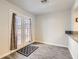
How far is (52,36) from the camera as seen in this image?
187 inches

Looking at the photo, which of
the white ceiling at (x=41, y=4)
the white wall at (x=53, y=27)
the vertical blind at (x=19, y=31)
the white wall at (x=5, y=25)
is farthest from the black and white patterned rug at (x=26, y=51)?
the white ceiling at (x=41, y=4)

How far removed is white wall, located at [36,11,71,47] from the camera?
14.3 feet

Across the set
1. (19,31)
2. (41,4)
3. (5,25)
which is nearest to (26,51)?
(19,31)

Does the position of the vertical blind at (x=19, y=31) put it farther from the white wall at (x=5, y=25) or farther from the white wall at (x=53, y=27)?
the white wall at (x=53, y=27)

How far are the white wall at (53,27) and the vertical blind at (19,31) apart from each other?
36.9 inches

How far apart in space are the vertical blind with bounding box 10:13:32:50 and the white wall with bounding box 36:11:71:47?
94cm

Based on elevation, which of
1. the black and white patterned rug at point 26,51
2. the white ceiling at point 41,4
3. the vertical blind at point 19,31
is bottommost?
the black and white patterned rug at point 26,51

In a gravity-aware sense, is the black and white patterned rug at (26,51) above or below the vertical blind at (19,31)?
below

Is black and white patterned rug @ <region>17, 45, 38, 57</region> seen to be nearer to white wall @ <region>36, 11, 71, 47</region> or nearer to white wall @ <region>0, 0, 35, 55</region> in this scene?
white wall @ <region>0, 0, 35, 55</region>

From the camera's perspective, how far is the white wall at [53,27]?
4352mm

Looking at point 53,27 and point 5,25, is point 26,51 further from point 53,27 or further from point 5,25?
point 53,27

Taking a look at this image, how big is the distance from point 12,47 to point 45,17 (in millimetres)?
3083

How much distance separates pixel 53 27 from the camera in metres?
4.70

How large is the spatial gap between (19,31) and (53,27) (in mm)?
2337
